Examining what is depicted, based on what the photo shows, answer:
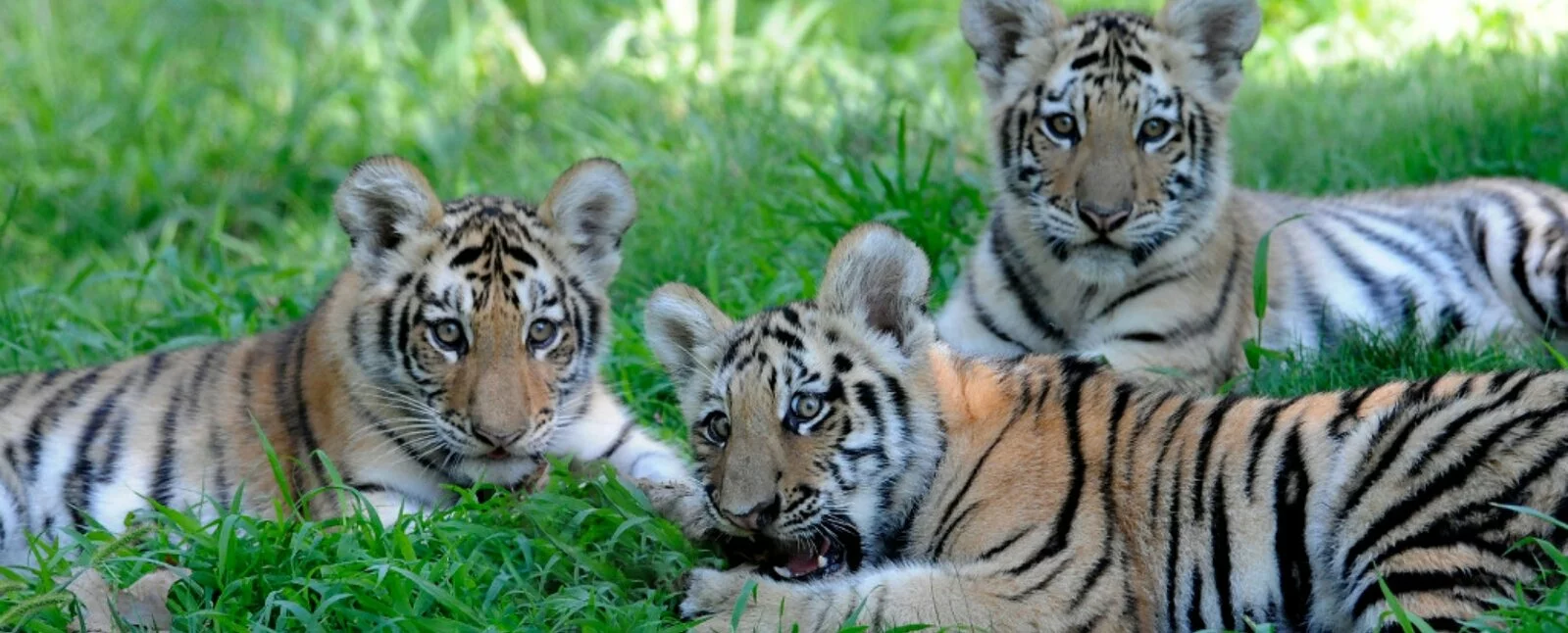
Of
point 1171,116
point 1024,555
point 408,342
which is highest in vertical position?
Result: point 1171,116

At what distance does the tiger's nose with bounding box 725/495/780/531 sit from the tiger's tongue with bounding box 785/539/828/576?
0.25 metres

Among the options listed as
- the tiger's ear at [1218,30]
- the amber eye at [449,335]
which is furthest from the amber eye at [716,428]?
the tiger's ear at [1218,30]

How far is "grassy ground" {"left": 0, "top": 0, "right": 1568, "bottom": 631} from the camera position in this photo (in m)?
4.49

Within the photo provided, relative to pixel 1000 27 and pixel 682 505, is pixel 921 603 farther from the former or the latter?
pixel 1000 27

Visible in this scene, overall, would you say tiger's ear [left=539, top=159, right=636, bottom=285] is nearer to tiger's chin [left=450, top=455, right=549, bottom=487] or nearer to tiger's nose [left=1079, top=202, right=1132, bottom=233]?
A: tiger's chin [left=450, top=455, right=549, bottom=487]

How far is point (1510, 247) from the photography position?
675cm

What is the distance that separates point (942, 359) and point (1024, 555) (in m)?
0.63

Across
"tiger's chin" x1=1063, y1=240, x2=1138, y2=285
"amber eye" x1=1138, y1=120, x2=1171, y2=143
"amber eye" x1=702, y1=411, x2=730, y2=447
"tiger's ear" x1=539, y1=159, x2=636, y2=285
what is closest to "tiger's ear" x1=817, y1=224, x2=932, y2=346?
"amber eye" x1=702, y1=411, x2=730, y2=447

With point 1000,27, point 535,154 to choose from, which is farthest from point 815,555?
point 535,154

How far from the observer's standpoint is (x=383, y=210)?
17.7 ft

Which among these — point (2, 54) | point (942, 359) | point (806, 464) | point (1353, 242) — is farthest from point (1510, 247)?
point (2, 54)

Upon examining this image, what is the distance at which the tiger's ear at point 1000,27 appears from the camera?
20.5 ft

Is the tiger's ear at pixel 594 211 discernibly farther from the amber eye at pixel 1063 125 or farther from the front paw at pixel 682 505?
the amber eye at pixel 1063 125

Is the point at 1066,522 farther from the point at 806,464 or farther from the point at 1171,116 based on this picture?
the point at 1171,116
